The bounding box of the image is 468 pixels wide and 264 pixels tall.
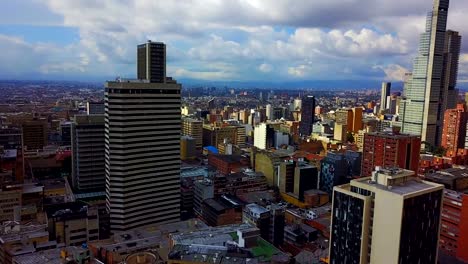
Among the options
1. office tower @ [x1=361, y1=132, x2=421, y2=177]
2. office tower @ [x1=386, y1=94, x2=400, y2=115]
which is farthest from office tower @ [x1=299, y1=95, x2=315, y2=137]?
office tower @ [x1=361, y1=132, x2=421, y2=177]

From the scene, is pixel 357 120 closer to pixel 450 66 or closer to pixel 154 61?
pixel 450 66

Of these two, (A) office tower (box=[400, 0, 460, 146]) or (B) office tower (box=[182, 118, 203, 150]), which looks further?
(B) office tower (box=[182, 118, 203, 150])

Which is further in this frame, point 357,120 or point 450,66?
point 357,120

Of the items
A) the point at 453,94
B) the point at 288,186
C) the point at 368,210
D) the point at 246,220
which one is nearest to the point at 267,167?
the point at 288,186

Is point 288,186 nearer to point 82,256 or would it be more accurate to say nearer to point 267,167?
point 267,167

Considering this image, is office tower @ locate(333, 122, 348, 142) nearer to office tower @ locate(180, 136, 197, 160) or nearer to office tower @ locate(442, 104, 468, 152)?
office tower @ locate(442, 104, 468, 152)

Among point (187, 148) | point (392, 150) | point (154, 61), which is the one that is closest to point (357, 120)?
point (187, 148)
